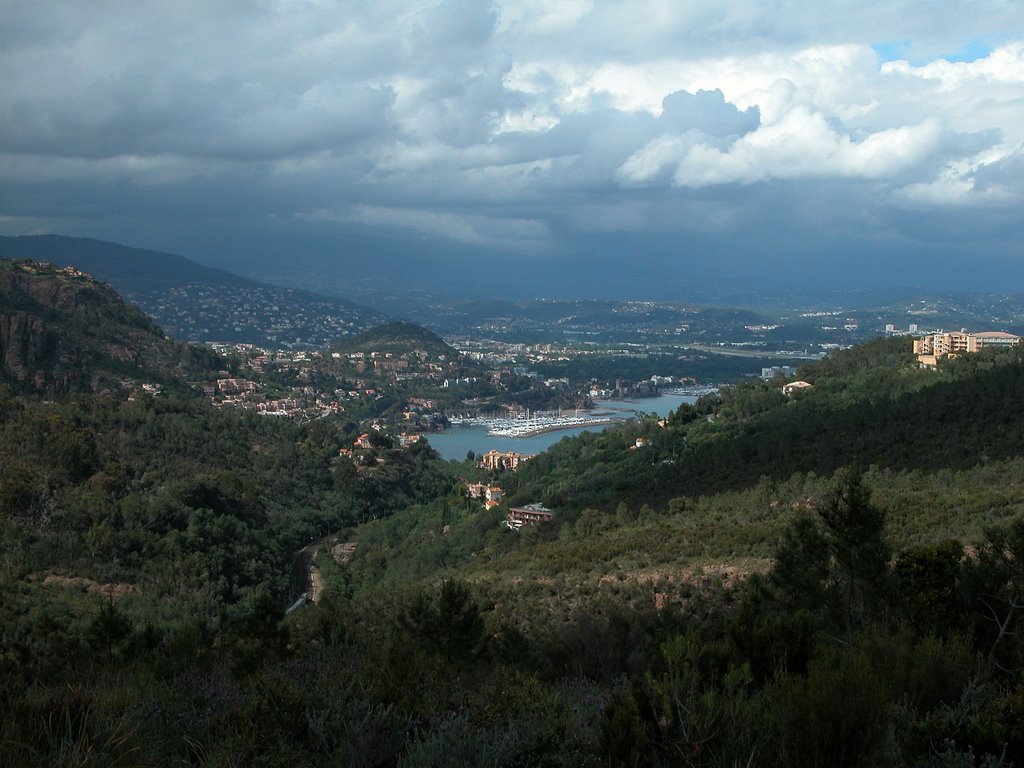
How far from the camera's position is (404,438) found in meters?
45.8

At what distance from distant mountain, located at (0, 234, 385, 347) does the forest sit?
169 feet

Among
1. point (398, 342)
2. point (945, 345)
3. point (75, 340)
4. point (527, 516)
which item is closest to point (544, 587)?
point (527, 516)

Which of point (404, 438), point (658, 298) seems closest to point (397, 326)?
point (404, 438)

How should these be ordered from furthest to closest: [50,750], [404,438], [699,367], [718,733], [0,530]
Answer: [699,367] < [404,438] < [0,530] < [718,733] < [50,750]

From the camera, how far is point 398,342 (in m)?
71.6

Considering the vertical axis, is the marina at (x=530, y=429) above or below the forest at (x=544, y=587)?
below

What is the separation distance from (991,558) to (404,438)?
3989 centimetres

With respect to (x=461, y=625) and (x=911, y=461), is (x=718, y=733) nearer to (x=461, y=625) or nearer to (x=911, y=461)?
(x=461, y=625)

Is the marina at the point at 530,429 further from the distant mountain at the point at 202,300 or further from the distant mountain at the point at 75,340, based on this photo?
the distant mountain at the point at 202,300

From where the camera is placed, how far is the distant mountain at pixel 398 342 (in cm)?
6944

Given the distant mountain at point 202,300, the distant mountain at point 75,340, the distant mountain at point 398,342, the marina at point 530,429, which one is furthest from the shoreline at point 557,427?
the distant mountain at point 202,300

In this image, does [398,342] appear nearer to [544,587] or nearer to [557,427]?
[557,427]

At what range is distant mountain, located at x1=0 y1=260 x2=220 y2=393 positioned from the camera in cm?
3450

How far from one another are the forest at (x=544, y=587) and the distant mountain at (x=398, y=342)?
31094mm
